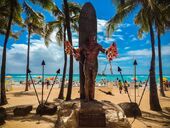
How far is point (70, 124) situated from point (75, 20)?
66.0 ft

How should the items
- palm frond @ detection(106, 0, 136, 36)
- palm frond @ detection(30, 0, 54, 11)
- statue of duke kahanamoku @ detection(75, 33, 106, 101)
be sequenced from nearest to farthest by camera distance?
statue of duke kahanamoku @ detection(75, 33, 106, 101), palm frond @ detection(106, 0, 136, 36), palm frond @ detection(30, 0, 54, 11)

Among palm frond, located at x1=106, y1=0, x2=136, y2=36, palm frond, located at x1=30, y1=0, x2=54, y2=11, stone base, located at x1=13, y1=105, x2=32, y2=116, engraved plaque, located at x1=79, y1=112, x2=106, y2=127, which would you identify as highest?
palm frond, located at x1=30, y1=0, x2=54, y2=11

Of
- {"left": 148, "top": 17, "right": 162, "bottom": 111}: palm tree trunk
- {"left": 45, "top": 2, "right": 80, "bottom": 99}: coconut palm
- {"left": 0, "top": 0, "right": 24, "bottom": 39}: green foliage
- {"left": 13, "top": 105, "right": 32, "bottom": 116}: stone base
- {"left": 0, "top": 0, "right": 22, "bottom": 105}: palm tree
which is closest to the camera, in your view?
{"left": 13, "top": 105, "right": 32, "bottom": 116}: stone base

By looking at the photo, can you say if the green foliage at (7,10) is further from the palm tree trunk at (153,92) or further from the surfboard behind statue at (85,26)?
the surfboard behind statue at (85,26)

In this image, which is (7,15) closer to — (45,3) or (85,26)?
(45,3)

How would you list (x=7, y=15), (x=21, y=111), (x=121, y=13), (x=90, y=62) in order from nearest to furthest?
(x=90, y=62) → (x=21, y=111) → (x=121, y=13) → (x=7, y=15)

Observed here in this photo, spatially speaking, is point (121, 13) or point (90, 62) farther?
point (121, 13)

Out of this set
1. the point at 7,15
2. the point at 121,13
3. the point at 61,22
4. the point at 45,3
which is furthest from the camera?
the point at 61,22

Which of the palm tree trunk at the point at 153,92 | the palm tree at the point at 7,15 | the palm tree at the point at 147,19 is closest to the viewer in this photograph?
the palm tree at the point at 147,19

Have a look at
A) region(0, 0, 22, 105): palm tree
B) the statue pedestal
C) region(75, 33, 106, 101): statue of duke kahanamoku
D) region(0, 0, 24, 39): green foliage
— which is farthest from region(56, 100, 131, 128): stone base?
region(0, 0, 24, 39): green foliage

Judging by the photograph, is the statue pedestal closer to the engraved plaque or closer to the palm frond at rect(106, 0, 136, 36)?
the engraved plaque

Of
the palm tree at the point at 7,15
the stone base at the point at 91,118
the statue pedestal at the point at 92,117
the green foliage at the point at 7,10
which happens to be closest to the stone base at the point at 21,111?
the stone base at the point at 91,118

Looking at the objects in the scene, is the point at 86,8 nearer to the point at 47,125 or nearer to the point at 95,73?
the point at 95,73

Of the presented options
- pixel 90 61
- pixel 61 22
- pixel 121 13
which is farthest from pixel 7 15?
pixel 90 61
